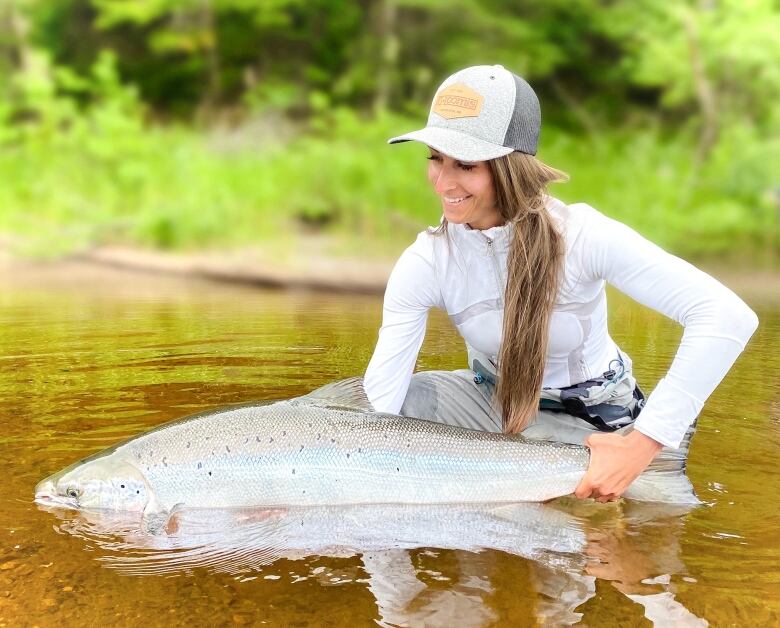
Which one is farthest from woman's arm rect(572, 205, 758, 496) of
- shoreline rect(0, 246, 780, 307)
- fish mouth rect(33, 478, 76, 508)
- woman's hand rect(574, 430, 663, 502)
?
shoreline rect(0, 246, 780, 307)

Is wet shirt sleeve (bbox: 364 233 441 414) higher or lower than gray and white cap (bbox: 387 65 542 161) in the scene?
lower

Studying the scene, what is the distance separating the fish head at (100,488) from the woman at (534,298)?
77cm

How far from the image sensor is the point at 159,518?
2.60 meters

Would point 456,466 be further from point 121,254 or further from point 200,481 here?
point 121,254

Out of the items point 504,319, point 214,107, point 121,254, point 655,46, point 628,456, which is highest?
point 655,46

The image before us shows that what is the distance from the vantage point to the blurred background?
11.6 meters

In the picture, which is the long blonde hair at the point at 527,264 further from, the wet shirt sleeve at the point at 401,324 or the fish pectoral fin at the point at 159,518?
the fish pectoral fin at the point at 159,518

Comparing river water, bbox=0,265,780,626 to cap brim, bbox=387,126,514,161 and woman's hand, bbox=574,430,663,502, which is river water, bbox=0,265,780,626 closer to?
woman's hand, bbox=574,430,663,502

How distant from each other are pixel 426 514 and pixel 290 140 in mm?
12975

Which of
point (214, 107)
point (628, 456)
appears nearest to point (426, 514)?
point (628, 456)

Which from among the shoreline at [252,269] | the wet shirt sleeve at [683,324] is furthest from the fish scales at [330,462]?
the shoreline at [252,269]

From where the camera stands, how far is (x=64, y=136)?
13953mm

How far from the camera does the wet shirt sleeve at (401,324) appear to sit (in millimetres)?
2670

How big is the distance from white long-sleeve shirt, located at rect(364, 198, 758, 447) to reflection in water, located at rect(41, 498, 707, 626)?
0.36 meters
